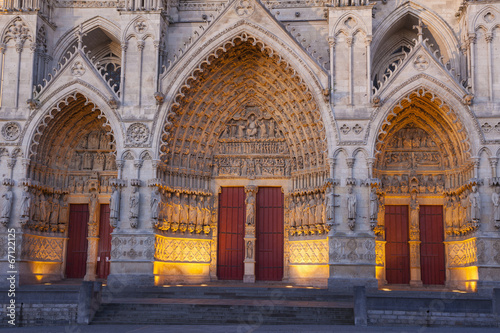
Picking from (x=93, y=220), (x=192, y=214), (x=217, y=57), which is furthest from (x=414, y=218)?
(x=93, y=220)

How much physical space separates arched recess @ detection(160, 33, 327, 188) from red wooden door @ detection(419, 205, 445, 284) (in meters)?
4.30

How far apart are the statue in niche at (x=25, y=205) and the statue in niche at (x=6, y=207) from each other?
0.42 meters

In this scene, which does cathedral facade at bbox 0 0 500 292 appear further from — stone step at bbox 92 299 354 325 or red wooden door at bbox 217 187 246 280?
stone step at bbox 92 299 354 325

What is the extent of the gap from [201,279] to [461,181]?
9969 millimetres

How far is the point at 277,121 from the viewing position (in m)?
22.8

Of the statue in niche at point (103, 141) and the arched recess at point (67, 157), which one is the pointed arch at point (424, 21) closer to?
the arched recess at point (67, 157)

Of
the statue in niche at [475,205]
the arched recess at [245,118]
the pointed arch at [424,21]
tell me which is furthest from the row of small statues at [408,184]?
the pointed arch at [424,21]

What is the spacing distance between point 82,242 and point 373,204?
36.5ft

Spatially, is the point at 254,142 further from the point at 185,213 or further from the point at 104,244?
the point at 104,244

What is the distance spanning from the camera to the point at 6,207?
797 inches

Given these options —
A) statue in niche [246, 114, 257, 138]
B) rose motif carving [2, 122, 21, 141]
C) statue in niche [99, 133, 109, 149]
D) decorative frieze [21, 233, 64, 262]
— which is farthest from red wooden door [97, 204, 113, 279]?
statue in niche [246, 114, 257, 138]

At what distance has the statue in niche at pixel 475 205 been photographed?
61.4 ft

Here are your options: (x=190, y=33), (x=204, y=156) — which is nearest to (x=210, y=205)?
(x=204, y=156)

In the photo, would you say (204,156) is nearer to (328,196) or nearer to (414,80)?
(328,196)
